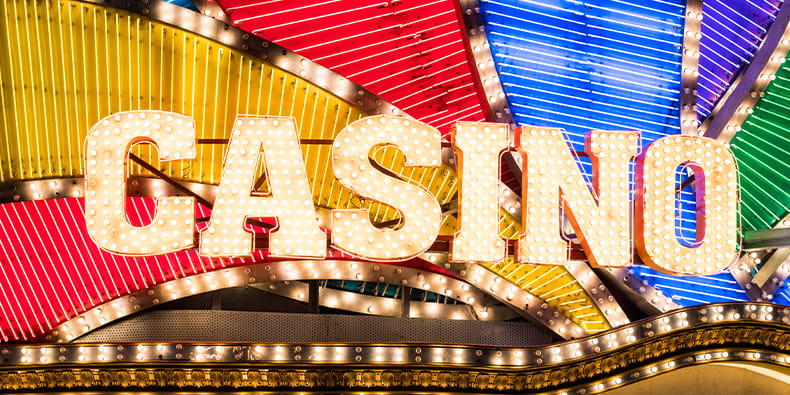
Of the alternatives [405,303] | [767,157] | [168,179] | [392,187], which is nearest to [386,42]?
[392,187]

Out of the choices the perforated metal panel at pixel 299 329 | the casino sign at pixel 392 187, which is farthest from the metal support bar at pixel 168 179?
the perforated metal panel at pixel 299 329

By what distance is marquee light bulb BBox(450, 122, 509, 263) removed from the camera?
25.5 feet

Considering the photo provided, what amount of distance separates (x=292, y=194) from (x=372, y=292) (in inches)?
224

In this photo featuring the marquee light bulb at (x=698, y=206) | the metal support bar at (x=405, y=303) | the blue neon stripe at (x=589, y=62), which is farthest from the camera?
the metal support bar at (x=405, y=303)

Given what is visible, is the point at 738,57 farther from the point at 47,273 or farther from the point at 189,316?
the point at 47,273

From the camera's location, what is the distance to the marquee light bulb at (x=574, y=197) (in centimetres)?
793

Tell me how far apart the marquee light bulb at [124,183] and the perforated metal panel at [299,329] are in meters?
2.55

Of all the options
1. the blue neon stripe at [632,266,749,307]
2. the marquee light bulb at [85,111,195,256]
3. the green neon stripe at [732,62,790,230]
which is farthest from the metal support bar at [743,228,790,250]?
the marquee light bulb at [85,111,195,256]

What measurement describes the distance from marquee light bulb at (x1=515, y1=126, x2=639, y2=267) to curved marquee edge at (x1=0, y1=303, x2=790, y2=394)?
1223 millimetres

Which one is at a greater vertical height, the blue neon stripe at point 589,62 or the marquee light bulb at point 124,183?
the blue neon stripe at point 589,62

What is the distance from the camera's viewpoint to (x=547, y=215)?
7.98 m

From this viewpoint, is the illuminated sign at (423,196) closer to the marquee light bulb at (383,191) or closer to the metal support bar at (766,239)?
the marquee light bulb at (383,191)

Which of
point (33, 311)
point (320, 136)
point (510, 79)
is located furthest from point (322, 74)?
point (33, 311)

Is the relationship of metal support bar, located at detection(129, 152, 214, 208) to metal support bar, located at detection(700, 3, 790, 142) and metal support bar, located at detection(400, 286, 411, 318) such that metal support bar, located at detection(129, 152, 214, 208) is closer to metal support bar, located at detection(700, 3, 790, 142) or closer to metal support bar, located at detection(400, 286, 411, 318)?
metal support bar, located at detection(400, 286, 411, 318)
